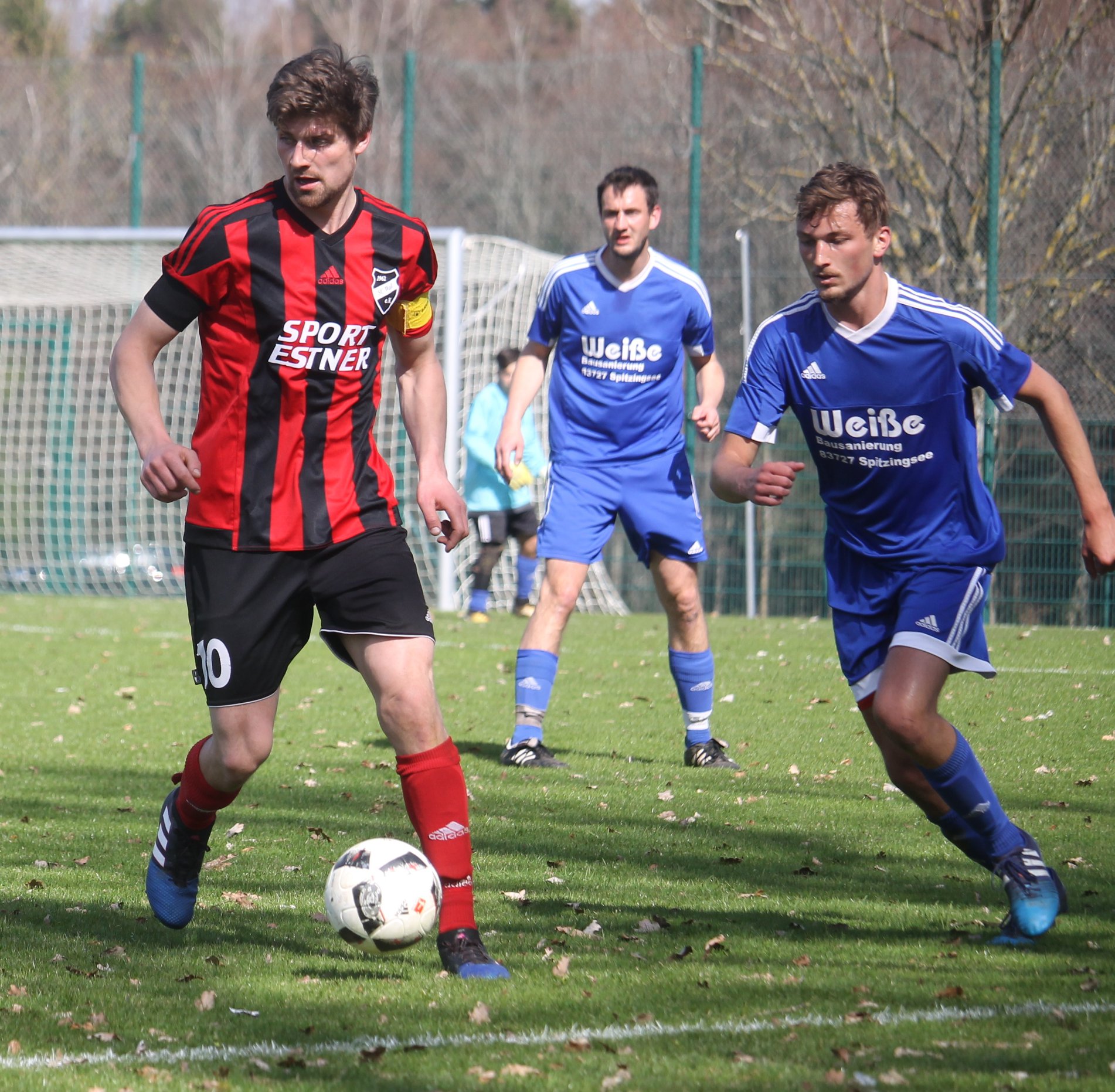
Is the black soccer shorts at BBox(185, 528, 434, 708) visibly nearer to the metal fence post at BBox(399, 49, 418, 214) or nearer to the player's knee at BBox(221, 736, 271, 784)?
the player's knee at BBox(221, 736, 271, 784)

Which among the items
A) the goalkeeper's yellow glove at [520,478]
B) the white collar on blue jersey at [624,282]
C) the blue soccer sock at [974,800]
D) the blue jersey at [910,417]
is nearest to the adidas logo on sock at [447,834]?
the blue soccer sock at [974,800]

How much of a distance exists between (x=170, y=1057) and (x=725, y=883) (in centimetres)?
204

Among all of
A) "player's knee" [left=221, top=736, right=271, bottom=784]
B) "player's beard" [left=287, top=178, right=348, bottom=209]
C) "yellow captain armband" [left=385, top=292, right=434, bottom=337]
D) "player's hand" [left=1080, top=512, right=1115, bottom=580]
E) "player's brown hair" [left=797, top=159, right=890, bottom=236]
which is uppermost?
"player's brown hair" [left=797, top=159, right=890, bottom=236]

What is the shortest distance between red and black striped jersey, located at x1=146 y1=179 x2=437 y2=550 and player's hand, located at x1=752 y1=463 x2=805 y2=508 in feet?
3.29

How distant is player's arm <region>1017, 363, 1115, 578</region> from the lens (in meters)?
3.99

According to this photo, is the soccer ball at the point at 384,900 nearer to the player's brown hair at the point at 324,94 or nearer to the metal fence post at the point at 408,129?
the player's brown hair at the point at 324,94

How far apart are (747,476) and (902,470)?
1.55 feet

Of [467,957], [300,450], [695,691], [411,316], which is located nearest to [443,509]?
[300,450]

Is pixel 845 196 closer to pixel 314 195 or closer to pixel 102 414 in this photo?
pixel 314 195

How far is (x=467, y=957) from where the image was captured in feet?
12.4

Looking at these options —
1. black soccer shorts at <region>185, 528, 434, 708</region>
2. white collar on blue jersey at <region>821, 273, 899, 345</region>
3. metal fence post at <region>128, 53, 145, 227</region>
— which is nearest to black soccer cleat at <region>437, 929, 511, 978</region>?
black soccer shorts at <region>185, 528, 434, 708</region>

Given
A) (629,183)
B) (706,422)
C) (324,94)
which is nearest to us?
(324,94)

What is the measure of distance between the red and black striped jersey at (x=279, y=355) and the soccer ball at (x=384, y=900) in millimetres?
831

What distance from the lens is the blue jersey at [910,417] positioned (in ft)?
13.9
